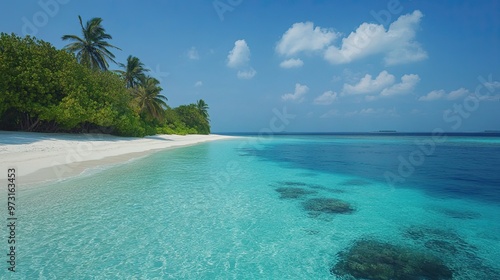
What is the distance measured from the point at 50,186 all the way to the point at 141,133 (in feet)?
90.7

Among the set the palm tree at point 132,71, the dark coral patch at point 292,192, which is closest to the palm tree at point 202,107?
the palm tree at point 132,71

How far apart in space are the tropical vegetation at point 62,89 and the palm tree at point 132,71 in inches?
278

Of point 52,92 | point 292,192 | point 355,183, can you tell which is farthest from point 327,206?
point 52,92

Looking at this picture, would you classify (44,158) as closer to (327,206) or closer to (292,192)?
(292,192)

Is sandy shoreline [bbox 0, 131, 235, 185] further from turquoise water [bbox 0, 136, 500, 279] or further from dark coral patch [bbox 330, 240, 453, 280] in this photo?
dark coral patch [bbox 330, 240, 453, 280]

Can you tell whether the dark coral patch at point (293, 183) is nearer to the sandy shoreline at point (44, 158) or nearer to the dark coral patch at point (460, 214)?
the dark coral patch at point (460, 214)

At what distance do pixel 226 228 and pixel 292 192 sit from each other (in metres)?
4.90


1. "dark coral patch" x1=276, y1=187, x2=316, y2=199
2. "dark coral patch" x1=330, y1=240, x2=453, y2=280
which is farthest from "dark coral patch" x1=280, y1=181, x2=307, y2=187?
"dark coral patch" x1=330, y1=240, x2=453, y2=280

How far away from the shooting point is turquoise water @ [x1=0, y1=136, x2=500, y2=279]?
174 inches

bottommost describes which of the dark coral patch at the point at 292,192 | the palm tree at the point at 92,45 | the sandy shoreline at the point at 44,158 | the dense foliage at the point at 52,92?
the dark coral patch at the point at 292,192

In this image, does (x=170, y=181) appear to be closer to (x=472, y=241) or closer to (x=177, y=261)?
(x=177, y=261)

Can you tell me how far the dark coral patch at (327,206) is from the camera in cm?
790

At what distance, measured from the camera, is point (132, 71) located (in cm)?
4072

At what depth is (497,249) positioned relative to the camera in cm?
545
